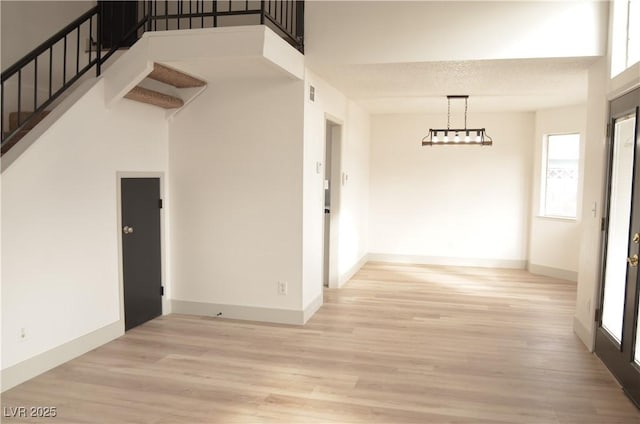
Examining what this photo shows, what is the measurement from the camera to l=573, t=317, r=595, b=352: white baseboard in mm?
4307

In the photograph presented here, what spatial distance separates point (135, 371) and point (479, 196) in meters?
6.14

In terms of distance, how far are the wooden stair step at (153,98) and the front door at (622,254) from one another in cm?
394

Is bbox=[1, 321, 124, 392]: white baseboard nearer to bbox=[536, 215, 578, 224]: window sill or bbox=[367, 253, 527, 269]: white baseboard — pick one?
bbox=[367, 253, 527, 269]: white baseboard

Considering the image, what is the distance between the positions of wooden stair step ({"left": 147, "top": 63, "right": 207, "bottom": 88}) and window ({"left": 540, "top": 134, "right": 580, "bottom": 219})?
17.5 feet

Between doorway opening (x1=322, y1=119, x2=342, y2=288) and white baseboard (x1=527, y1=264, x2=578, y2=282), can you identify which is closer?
doorway opening (x1=322, y1=119, x2=342, y2=288)

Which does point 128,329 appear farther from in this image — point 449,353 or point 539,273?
point 539,273

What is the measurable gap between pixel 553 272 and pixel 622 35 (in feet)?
14.2

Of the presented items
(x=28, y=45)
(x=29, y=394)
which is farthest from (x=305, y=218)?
(x=28, y=45)

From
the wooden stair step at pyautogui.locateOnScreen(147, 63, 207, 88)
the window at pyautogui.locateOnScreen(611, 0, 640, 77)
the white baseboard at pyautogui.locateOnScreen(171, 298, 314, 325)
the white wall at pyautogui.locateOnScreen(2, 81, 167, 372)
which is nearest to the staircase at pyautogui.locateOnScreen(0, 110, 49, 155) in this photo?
the white wall at pyautogui.locateOnScreen(2, 81, 167, 372)

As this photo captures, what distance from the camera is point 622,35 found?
400cm

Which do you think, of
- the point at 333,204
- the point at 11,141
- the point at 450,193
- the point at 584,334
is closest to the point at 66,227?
the point at 11,141

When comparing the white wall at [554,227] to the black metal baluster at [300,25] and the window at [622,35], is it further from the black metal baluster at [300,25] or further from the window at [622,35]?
the black metal baluster at [300,25]

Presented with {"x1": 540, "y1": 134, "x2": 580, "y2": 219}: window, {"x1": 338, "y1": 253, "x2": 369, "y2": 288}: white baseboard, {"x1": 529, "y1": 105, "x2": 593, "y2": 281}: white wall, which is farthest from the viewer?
{"x1": 540, "y1": 134, "x2": 580, "y2": 219}: window

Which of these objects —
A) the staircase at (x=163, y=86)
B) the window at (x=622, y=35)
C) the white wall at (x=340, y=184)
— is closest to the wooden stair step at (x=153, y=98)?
the staircase at (x=163, y=86)
